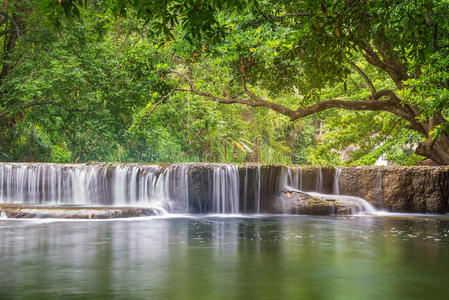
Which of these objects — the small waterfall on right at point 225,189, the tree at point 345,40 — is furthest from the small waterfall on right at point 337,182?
the small waterfall on right at point 225,189

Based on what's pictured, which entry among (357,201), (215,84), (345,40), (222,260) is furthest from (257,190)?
(345,40)

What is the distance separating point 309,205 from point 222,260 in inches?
302

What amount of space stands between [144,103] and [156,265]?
573 inches

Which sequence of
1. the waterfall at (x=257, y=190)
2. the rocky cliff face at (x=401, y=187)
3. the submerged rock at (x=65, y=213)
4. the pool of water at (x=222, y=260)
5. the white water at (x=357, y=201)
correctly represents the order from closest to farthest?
the pool of water at (x=222, y=260) < the submerged rock at (x=65, y=213) < the rocky cliff face at (x=401, y=187) < the white water at (x=357, y=201) < the waterfall at (x=257, y=190)

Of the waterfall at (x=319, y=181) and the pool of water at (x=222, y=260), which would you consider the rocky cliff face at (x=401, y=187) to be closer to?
the waterfall at (x=319, y=181)

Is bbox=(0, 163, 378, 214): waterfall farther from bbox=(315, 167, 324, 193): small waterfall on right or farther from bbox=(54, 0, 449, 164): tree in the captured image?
bbox=(54, 0, 449, 164): tree

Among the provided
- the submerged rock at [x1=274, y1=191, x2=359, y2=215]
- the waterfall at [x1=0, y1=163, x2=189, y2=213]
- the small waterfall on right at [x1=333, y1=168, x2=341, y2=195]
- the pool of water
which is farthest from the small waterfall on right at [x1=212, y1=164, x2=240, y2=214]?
the pool of water

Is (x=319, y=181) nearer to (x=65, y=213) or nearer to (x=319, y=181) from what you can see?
(x=319, y=181)

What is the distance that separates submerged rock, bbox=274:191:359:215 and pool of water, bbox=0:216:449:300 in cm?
222

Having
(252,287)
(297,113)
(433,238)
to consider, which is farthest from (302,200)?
(252,287)

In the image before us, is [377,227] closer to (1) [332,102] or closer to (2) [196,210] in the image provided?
(1) [332,102]

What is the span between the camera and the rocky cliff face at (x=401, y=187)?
49.7 ft

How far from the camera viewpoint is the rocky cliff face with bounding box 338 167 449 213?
15.2m

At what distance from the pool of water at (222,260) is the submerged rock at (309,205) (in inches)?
87.5
